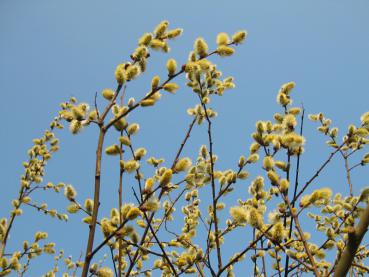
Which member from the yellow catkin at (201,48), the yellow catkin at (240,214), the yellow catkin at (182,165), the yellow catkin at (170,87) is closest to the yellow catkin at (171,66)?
the yellow catkin at (170,87)

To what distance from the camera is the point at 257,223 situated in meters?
2.00

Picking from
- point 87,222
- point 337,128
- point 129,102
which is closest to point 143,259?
point 87,222

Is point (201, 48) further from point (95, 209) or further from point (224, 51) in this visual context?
point (95, 209)

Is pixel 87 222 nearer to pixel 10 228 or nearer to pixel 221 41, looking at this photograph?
pixel 221 41

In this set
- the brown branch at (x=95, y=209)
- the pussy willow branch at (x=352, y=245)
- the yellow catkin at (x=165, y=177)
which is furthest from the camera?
the yellow catkin at (x=165, y=177)

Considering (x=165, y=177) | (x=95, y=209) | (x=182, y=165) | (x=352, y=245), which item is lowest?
(x=352, y=245)

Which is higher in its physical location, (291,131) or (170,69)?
(170,69)

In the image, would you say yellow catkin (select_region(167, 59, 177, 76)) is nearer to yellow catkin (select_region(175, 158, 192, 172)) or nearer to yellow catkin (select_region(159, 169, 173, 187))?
yellow catkin (select_region(175, 158, 192, 172))

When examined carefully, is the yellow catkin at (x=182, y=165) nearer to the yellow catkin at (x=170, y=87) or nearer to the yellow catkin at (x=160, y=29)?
the yellow catkin at (x=170, y=87)

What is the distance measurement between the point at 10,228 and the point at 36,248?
0.82 meters

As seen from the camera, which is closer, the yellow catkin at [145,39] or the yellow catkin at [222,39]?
A: the yellow catkin at [145,39]

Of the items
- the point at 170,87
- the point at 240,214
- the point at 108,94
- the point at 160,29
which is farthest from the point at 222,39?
the point at 240,214

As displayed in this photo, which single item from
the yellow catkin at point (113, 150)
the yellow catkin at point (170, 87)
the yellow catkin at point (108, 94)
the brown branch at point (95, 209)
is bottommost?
the brown branch at point (95, 209)

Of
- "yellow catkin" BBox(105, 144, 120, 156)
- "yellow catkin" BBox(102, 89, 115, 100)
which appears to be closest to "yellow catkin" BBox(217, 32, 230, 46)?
"yellow catkin" BBox(102, 89, 115, 100)
